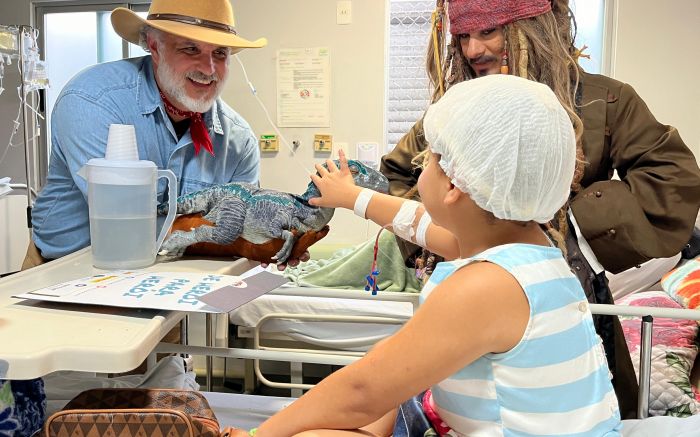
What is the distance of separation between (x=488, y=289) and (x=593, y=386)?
0.77 feet

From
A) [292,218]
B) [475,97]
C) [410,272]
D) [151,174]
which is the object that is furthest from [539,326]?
[410,272]

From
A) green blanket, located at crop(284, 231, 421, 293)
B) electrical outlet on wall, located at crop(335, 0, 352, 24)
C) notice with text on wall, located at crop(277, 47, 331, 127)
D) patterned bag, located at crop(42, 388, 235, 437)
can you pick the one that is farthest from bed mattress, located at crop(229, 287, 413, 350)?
electrical outlet on wall, located at crop(335, 0, 352, 24)

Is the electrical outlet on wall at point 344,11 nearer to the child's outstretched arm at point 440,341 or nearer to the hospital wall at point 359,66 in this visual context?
the hospital wall at point 359,66

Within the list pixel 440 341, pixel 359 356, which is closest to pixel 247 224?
pixel 359 356

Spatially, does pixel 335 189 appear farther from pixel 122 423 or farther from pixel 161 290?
pixel 122 423

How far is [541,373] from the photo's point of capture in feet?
2.90

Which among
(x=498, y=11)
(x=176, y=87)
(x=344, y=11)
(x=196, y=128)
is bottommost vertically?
(x=196, y=128)

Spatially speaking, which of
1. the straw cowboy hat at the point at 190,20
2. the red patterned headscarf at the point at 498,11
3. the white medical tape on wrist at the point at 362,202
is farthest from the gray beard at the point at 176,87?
the red patterned headscarf at the point at 498,11

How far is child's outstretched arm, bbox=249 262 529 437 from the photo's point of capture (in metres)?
0.87

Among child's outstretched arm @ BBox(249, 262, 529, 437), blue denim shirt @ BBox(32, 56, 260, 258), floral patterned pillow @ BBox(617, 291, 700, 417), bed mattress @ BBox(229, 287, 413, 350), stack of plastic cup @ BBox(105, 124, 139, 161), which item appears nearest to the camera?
child's outstretched arm @ BBox(249, 262, 529, 437)

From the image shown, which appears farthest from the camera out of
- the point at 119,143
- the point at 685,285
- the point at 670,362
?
the point at 685,285

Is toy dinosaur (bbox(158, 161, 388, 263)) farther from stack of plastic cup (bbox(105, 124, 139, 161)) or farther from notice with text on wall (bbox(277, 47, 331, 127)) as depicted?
notice with text on wall (bbox(277, 47, 331, 127))

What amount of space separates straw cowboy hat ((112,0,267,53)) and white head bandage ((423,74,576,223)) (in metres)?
1.12

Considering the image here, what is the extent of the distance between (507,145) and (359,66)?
339 cm
